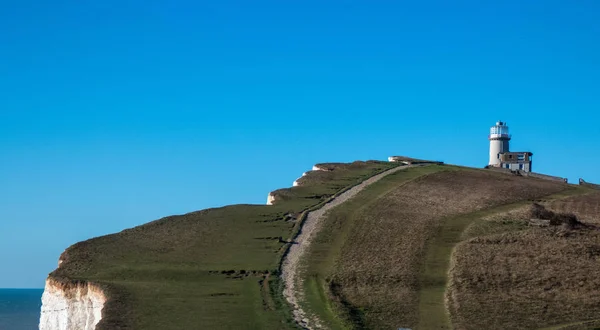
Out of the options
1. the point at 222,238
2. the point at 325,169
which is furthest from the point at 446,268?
the point at 325,169

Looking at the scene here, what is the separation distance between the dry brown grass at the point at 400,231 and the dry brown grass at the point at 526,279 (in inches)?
117

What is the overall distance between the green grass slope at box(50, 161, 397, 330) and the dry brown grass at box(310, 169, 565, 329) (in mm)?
4448

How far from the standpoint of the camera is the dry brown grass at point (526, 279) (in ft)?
151

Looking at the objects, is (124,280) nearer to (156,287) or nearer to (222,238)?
(156,287)

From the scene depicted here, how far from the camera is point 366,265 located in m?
56.7

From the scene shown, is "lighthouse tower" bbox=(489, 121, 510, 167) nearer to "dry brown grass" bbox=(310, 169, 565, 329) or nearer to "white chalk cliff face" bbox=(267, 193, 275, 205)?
"dry brown grass" bbox=(310, 169, 565, 329)

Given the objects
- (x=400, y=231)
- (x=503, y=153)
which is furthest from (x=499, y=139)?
(x=400, y=231)

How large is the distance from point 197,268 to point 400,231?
17631 millimetres

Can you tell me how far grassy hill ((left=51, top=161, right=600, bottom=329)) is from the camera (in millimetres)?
45125

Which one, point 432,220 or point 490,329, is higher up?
point 432,220

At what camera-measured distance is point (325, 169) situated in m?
99.6

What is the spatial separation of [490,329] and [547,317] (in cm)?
441

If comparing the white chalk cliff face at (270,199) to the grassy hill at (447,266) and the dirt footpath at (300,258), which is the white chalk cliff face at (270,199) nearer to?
the dirt footpath at (300,258)

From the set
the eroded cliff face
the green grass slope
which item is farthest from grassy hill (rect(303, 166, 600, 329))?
the eroded cliff face
